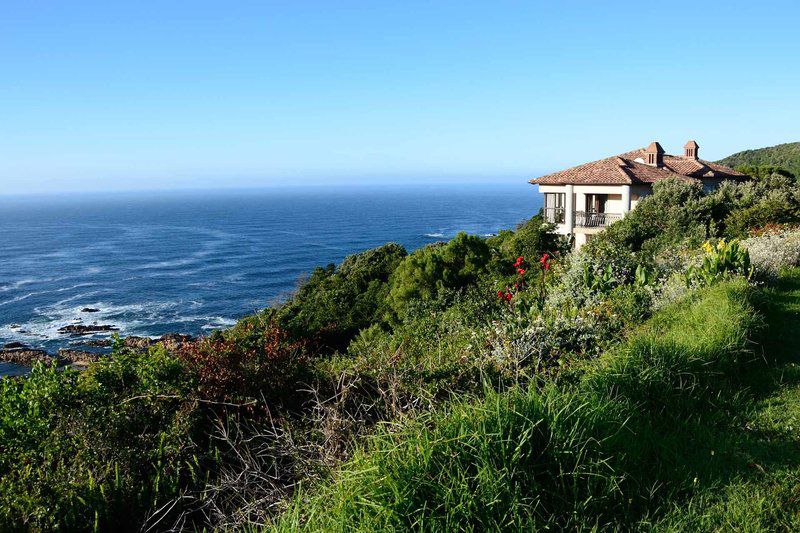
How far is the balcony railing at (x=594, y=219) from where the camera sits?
29.0 m

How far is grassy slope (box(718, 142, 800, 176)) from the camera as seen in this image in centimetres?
5875

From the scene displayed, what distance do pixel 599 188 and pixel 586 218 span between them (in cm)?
163

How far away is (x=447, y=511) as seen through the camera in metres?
3.24

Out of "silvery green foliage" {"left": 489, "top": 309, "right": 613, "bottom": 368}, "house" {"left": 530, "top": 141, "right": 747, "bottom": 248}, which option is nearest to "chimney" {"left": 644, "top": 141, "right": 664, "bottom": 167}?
"house" {"left": 530, "top": 141, "right": 747, "bottom": 248}

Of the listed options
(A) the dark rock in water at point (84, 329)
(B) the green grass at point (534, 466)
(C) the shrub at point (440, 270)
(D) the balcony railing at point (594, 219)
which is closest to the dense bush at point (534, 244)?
(C) the shrub at point (440, 270)

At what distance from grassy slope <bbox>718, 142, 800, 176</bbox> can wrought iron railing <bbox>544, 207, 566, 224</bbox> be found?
119ft

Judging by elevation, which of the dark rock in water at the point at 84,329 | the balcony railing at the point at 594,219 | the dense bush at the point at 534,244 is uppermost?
the balcony railing at the point at 594,219

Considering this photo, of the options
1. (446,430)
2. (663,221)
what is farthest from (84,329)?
(446,430)

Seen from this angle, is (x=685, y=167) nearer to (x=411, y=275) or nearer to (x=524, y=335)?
(x=411, y=275)

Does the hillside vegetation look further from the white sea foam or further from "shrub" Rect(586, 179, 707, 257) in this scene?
A: the white sea foam

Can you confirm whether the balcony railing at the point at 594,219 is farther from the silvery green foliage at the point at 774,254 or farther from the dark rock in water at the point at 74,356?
the dark rock in water at the point at 74,356

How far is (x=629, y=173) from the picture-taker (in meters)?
29.5

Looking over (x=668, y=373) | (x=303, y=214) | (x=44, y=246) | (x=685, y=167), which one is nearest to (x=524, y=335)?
(x=668, y=373)

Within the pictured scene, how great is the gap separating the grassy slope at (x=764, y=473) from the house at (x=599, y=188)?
910 inches
